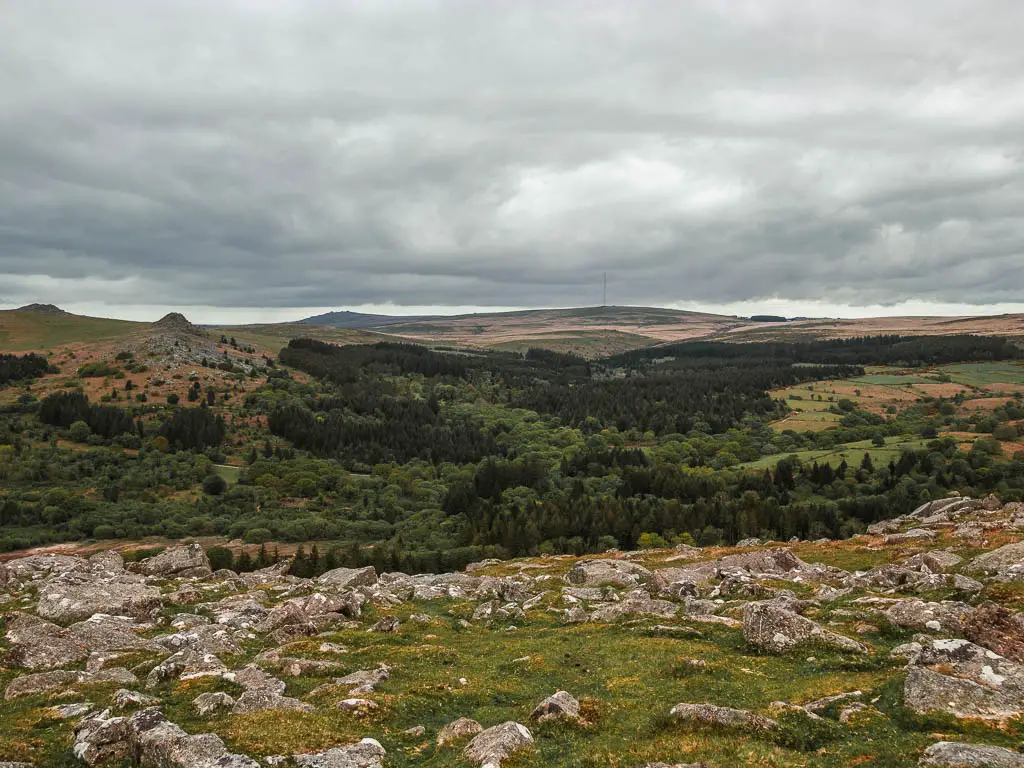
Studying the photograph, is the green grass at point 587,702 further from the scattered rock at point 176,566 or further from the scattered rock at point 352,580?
the scattered rock at point 176,566

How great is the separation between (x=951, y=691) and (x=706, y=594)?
93.8 ft

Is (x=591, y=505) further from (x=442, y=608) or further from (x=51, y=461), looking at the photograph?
(x=51, y=461)

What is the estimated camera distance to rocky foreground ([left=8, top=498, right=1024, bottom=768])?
793 inches

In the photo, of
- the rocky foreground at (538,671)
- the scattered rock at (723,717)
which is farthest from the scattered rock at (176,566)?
the scattered rock at (723,717)

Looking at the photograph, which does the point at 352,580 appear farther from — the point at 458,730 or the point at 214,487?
the point at 214,487

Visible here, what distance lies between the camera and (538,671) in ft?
107

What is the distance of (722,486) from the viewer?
186000 millimetres

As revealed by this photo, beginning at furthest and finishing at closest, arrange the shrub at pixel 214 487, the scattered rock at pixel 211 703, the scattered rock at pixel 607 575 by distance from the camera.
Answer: the shrub at pixel 214 487
the scattered rock at pixel 607 575
the scattered rock at pixel 211 703

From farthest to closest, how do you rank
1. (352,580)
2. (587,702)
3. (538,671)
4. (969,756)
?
(352,580)
(538,671)
(587,702)
(969,756)

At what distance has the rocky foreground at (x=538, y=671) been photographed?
793 inches

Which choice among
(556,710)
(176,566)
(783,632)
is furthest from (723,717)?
(176,566)

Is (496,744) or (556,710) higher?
(496,744)

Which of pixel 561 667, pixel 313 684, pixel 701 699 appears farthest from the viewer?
pixel 561 667

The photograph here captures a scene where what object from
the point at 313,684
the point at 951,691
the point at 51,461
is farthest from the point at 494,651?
the point at 51,461
